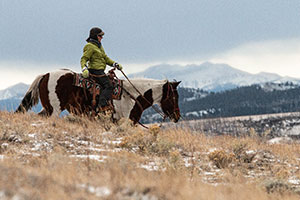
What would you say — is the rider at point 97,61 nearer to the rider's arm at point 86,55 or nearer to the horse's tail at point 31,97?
the rider's arm at point 86,55

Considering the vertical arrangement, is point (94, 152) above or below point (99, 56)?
below

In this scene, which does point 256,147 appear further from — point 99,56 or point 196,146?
point 99,56

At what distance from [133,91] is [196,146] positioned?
2.86 metres

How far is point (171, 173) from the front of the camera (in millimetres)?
4824

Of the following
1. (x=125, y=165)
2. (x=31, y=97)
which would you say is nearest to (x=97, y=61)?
(x=31, y=97)

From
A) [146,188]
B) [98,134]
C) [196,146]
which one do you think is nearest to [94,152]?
[98,134]

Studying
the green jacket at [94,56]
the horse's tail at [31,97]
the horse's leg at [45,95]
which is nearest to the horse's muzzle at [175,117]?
the green jacket at [94,56]

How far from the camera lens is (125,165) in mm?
4605

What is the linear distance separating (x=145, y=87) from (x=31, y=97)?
362cm

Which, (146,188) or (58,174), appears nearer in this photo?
(146,188)

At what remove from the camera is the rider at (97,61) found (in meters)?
9.48

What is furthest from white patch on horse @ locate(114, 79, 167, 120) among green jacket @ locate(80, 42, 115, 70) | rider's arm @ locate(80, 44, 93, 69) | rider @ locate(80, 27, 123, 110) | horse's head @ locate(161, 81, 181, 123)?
rider's arm @ locate(80, 44, 93, 69)

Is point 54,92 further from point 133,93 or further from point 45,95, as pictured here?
point 133,93

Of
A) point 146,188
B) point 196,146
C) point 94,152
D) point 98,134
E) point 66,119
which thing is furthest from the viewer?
point 66,119
